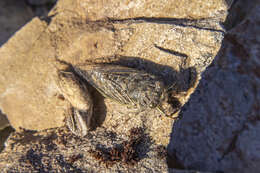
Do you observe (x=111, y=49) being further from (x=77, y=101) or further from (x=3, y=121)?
(x=3, y=121)

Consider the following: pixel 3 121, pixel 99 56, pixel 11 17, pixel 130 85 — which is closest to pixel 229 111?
pixel 130 85

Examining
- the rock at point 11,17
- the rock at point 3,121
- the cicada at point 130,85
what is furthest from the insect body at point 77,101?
the rock at point 11,17

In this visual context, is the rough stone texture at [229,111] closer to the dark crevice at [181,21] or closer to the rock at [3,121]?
the dark crevice at [181,21]

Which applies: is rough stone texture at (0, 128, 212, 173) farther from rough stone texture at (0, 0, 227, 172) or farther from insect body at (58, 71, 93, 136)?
insect body at (58, 71, 93, 136)

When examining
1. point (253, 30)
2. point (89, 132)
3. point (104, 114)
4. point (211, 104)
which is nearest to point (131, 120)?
point (104, 114)

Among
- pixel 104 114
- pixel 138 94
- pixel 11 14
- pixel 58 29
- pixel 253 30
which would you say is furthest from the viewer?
pixel 11 14

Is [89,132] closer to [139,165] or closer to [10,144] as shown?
[139,165]
